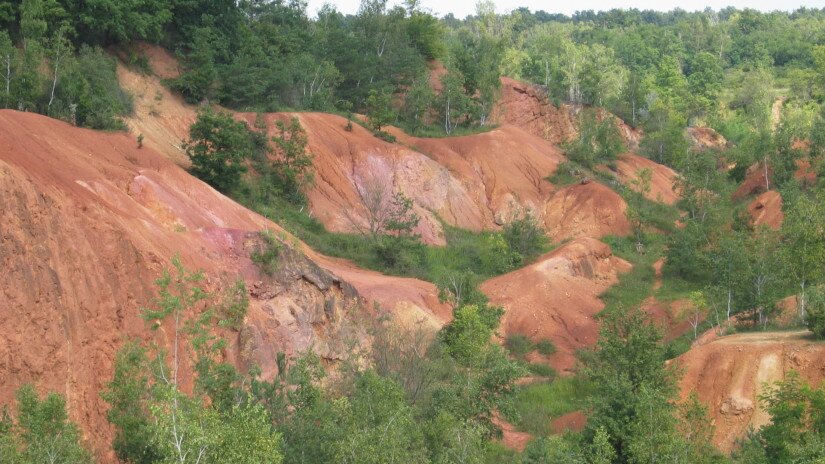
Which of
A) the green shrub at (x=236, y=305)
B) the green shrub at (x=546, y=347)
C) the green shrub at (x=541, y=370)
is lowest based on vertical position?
the green shrub at (x=541, y=370)

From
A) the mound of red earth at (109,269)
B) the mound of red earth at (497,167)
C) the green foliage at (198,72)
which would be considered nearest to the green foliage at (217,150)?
the mound of red earth at (109,269)

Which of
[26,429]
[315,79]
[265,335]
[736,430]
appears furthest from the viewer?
[315,79]

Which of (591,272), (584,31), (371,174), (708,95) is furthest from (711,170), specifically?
(584,31)

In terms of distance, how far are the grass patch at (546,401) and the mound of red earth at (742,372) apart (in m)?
3.88

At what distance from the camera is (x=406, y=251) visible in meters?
41.0

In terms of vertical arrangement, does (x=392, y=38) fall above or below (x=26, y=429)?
above

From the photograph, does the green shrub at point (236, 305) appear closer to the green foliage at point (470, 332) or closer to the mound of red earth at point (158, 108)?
the green foliage at point (470, 332)

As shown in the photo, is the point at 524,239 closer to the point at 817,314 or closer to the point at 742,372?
the point at 742,372

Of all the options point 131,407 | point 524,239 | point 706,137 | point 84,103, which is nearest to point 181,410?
point 131,407

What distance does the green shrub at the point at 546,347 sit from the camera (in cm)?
3706

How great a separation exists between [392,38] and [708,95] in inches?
1788

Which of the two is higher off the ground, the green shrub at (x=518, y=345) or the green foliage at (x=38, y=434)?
the green foliage at (x=38, y=434)

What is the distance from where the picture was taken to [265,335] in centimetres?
2712

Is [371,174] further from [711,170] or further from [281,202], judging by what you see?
[711,170]
